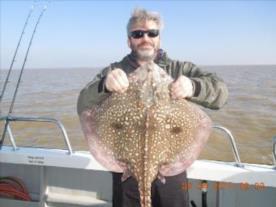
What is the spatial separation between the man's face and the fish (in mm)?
377

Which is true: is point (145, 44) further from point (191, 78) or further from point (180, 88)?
point (180, 88)

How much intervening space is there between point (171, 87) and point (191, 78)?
1.18ft

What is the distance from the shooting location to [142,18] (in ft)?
8.89

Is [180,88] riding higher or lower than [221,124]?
higher

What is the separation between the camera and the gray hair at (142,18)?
8.89ft

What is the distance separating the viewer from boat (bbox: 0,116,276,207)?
4.14 metres

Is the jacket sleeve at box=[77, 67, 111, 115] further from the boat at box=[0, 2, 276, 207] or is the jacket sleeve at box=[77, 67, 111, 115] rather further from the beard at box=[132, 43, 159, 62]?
the boat at box=[0, 2, 276, 207]

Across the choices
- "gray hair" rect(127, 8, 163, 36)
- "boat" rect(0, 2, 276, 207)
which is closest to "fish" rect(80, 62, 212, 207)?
"gray hair" rect(127, 8, 163, 36)

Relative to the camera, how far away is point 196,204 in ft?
15.1

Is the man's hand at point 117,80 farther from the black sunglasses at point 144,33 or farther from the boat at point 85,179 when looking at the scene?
the boat at point 85,179

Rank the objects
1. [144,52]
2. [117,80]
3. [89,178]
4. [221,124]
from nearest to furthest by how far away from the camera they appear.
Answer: [117,80]
[144,52]
[89,178]
[221,124]

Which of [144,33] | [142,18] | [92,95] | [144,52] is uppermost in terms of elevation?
[142,18]

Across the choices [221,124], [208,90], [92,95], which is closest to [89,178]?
[92,95]

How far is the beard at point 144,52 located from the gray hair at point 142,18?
0.14 metres
